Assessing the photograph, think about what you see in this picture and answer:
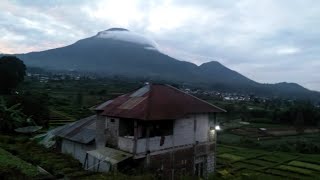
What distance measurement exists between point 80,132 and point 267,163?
1489cm

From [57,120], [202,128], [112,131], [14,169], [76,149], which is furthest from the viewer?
[57,120]

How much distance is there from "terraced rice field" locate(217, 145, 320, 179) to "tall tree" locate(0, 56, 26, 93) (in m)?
27.1

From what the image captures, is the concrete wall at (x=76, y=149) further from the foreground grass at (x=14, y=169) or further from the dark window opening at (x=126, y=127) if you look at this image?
the foreground grass at (x=14, y=169)

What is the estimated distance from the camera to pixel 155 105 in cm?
1622

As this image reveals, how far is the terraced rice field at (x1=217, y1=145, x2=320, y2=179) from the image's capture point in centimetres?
2447

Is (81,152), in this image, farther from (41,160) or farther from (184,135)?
(184,135)

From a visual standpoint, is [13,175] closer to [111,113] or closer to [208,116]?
[111,113]

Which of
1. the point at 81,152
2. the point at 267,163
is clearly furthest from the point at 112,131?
the point at 267,163

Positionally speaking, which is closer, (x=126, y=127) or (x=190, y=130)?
(x=126, y=127)

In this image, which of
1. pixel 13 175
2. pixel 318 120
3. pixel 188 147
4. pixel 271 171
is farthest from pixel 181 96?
pixel 318 120

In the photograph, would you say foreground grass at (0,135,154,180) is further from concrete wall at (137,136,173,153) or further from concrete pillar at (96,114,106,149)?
concrete wall at (137,136,173,153)

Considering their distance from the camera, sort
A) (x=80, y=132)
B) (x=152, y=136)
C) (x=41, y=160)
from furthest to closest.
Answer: (x=80, y=132) < (x=152, y=136) < (x=41, y=160)

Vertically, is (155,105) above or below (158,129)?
above

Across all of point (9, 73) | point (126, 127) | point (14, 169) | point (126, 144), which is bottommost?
point (14, 169)
